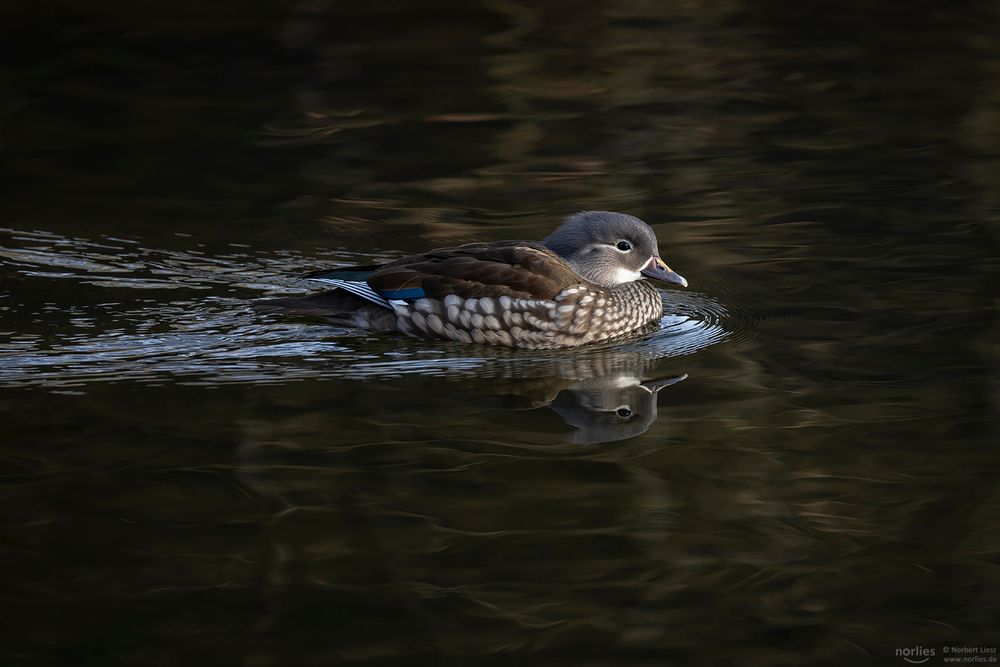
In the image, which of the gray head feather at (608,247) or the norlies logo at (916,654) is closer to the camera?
the norlies logo at (916,654)

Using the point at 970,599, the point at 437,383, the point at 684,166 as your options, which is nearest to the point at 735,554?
the point at 970,599

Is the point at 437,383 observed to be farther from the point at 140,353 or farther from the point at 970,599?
the point at 970,599

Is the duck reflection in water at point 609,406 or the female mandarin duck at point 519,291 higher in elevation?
the female mandarin duck at point 519,291

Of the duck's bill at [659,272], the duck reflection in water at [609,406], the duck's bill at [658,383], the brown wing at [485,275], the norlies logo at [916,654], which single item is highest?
the brown wing at [485,275]

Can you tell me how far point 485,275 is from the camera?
8.69 meters

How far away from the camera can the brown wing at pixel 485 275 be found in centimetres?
863

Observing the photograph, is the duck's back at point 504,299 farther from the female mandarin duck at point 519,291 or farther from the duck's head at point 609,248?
the duck's head at point 609,248

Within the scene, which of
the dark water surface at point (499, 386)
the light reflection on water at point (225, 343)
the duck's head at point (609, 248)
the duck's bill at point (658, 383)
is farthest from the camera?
the duck's head at point (609, 248)

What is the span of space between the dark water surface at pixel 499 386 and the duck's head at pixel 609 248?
1.39 ft

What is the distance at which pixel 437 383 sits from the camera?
26.1 ft

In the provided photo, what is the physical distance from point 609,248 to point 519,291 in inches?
27.3

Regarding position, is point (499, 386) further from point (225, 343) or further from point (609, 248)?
point (225, 343)

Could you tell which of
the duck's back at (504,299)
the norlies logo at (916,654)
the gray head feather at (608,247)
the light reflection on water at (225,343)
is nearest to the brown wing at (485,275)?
the duck's back at (504,299)

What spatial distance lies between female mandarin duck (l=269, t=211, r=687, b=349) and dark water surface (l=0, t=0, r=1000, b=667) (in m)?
0.19
